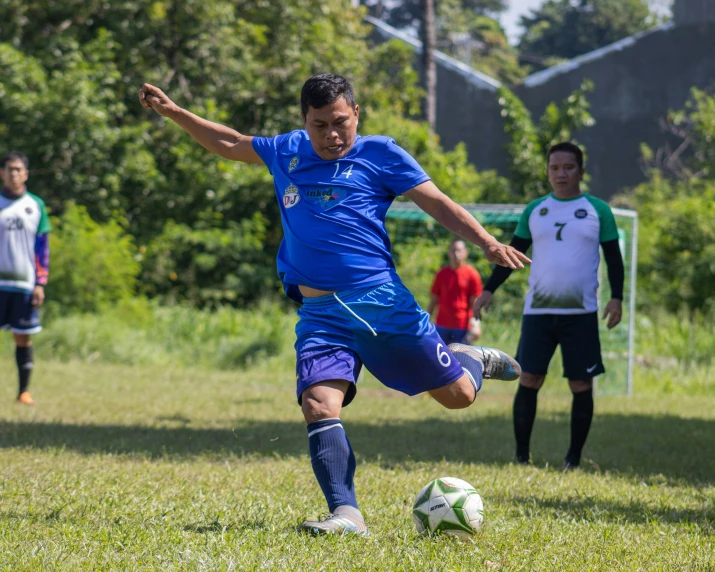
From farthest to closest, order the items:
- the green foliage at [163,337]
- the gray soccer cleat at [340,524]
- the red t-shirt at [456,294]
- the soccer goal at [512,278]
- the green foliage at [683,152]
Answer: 1. the green foliage at [683,152]
2. the green foliage at [163,337]
3. the soccer goal at [512,278]
4. the red t-shirt at [456,294]
5. the gray soccer cleat at [340,524]

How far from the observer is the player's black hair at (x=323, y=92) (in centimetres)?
419

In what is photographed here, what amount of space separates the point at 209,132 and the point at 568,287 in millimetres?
2814

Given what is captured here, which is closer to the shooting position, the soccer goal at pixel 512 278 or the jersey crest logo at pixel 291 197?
the jersey crest logo at pixel 291 197

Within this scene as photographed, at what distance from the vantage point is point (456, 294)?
1108 centimetres

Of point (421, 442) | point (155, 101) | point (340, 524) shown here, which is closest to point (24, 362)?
point (421, 442)

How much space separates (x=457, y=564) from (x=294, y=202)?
5.65 ft

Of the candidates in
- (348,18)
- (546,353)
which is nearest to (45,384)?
(546,353)

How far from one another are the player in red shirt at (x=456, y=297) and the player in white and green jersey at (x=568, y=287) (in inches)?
172

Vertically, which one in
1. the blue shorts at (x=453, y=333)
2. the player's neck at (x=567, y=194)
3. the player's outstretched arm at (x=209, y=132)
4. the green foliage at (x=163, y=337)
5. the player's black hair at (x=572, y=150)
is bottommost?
the green foliage at (x=163, y=337)

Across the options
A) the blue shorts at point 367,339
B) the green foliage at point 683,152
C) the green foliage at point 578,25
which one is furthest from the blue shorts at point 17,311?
the green foliage at point 578,25

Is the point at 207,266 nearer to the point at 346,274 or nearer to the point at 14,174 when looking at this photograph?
the point at 14,174

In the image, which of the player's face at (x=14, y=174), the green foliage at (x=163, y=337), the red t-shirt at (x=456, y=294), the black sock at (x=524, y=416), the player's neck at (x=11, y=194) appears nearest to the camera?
the black sock at (x=524, y=416)

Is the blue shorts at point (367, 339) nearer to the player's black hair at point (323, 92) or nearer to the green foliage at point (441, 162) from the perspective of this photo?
the player's black hair at point (323, 92)

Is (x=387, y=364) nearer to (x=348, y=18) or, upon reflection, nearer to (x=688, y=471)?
(x=688, y=471)
